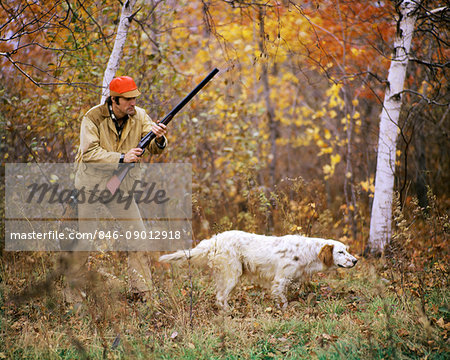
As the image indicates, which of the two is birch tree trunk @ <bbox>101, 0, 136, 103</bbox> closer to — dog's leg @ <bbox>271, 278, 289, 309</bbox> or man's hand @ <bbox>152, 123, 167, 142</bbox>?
man's hand @ <bbox>152, 123, 167, 142</bbox>

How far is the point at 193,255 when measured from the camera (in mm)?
4527

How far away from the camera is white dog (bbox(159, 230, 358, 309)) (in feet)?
14.7

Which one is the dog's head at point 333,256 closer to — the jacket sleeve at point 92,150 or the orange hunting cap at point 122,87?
the jacket sleeve at point 92,150

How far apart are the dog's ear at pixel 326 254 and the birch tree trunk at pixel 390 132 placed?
59.3 inches

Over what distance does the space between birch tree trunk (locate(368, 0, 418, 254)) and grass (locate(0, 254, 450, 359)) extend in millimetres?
1247

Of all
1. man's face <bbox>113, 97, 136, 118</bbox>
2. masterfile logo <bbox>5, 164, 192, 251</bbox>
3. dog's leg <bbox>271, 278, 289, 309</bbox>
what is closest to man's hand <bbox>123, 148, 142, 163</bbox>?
masterfile logo <bbox>5, 164, 192, 251</bbox>

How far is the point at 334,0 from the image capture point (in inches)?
278

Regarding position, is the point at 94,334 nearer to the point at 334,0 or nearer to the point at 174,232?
the point at 174,232

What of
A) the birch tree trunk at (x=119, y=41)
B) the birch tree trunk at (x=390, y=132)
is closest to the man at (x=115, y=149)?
the birch tree trunk at (x=119, y=41)

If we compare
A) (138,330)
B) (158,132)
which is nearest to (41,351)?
(138,330)

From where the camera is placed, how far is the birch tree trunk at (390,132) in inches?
225

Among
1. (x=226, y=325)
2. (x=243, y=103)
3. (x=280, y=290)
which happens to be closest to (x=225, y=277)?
(x=280, y=290)

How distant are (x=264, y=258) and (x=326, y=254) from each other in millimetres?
661

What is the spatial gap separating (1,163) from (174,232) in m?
2.87
